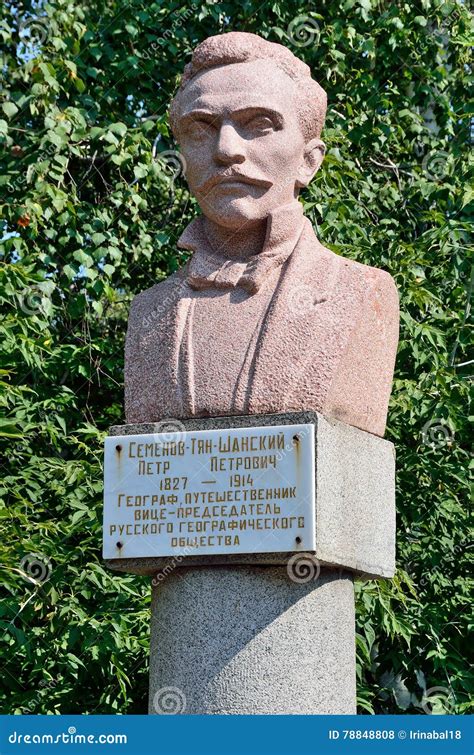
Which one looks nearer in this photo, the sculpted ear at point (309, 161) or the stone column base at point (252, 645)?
the stone column base at point (252, 645)

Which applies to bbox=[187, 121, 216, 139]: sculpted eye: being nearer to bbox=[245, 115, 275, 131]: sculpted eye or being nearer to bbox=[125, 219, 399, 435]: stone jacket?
bbox=[245, 115, 275, 131]: sculpted eye

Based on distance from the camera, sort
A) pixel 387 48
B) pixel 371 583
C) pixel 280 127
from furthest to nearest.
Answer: pixel 387 48, pixel 371 583, pixel 280 127

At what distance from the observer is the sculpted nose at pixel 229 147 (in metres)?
5.41

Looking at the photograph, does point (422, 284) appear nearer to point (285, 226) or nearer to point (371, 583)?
point (371, 583)

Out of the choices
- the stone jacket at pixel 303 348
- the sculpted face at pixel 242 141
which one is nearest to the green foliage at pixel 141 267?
the stone jacket at pixel 303 348

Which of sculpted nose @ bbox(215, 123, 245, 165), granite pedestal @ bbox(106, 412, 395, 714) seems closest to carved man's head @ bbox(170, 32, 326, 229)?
sculpted nose @ bbox(215, 123, 245, 165)

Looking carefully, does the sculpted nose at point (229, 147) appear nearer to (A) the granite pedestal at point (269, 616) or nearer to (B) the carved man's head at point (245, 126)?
(B) the carved man's head at point (245, 126)

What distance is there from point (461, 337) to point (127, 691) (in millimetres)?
2761

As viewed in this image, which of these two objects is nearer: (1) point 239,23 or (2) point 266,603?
(2) point 266,603

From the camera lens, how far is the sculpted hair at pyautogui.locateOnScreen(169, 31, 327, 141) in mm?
5621

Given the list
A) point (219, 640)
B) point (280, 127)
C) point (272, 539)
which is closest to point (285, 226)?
point (280, 127)

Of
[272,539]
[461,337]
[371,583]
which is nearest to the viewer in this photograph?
[272,539]

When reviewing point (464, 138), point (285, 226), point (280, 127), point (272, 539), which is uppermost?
point (464, 138)

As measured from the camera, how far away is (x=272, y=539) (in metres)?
4.98
